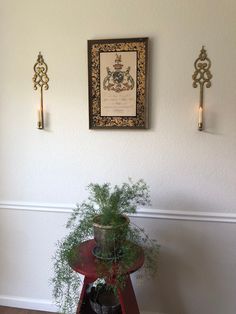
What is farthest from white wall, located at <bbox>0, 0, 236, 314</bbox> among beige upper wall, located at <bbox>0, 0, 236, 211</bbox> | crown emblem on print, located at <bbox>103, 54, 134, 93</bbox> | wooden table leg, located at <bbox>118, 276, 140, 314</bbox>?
wooden table leg, located at <bbox>118, 276, 140, 314</bbox>

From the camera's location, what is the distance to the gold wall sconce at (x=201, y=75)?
178cm

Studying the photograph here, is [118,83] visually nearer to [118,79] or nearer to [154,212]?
[118,79]

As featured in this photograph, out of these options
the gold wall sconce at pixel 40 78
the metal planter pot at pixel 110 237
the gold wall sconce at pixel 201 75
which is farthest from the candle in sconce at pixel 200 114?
the gold wall sconce at pixel 40 78

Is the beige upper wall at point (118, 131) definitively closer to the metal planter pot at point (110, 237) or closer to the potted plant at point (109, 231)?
the potted plant at point (109, 231)

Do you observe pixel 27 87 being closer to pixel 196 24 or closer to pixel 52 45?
pixel 52 45

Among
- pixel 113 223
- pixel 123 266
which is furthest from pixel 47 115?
pixel 123 266

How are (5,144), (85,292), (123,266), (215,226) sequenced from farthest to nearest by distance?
(5,144), (215,226), (85,292), (123,266)

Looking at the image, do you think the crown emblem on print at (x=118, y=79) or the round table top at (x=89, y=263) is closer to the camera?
the round table top at (x=89, y=263)

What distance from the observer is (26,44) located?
1.95m

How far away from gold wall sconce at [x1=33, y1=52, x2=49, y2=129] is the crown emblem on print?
0.41 m

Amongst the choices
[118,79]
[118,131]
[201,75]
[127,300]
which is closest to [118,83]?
[118,79]

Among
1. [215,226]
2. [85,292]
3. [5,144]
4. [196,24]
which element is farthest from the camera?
[5,144]

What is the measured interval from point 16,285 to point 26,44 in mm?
1709

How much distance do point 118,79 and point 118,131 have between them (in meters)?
0.33
